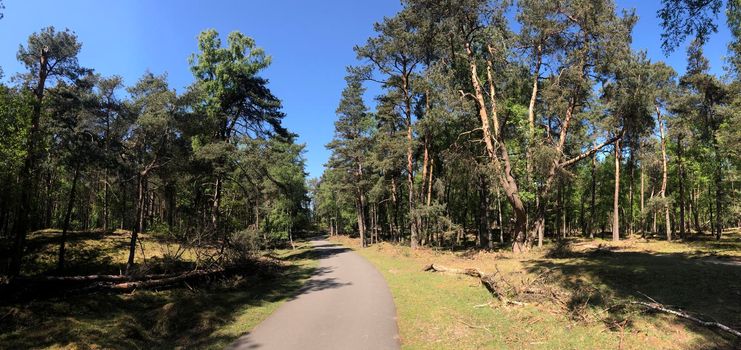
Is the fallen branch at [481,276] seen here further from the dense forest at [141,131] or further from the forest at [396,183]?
the dense forest at [141,131]

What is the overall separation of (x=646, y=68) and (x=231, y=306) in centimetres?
2218

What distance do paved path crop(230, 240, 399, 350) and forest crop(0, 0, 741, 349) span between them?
0.08 m

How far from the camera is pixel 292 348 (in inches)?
288

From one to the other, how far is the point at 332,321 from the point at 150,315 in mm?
5586

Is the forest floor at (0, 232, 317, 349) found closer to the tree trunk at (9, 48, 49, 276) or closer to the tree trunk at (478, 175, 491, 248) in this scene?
the tree trunk at (9, 48, 49, 276)

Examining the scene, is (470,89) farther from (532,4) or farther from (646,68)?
(646,68)

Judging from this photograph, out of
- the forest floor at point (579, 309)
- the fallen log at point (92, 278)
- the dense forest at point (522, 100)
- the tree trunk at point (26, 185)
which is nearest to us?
the forest floor at point (579, 309)

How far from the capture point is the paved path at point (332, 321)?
7.58 meters

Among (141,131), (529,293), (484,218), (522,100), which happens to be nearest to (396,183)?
(484,218)

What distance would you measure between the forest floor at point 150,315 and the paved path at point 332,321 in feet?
2.05

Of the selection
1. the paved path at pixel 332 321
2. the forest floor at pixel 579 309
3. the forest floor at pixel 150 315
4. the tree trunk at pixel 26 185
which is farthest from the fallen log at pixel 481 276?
the tree trunk at pixel 26 185

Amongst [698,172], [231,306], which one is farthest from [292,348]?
[698,172]

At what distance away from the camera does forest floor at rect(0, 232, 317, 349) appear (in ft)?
26.8

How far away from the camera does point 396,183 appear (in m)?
36.2
